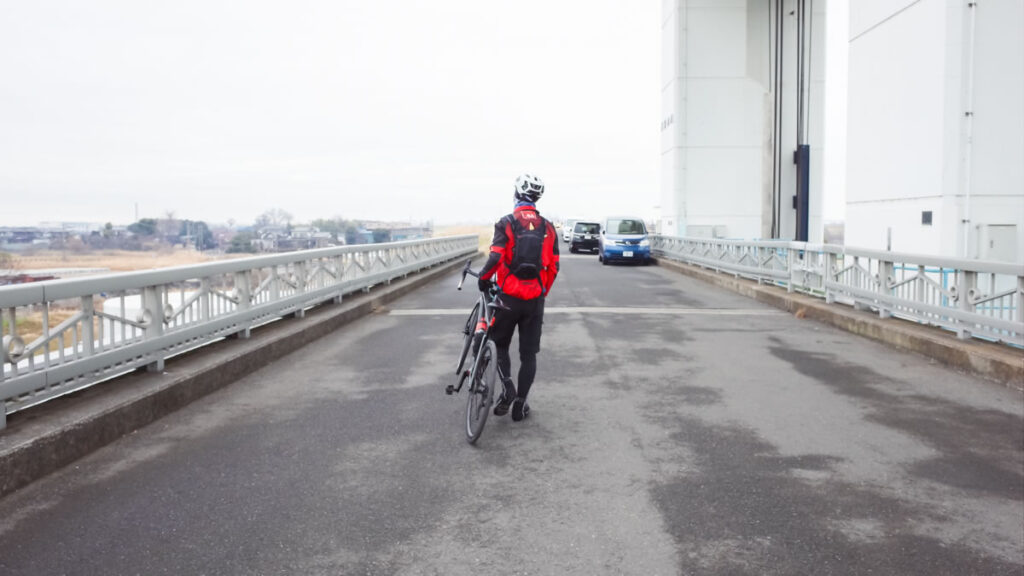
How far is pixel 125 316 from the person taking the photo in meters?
6.99

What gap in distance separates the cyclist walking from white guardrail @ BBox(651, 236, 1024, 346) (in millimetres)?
5097

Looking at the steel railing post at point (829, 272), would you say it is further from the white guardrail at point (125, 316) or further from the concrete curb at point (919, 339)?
the white guardrail at point (125, 316)

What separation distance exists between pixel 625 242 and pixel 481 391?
1030 inches

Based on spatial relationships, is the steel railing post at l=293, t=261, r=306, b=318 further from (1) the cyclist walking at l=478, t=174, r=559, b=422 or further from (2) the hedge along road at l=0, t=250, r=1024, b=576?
(1) the cyclist walking at l=478, t=174, r=559, b=422

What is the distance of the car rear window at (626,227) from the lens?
108 ft

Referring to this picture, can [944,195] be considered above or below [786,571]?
above

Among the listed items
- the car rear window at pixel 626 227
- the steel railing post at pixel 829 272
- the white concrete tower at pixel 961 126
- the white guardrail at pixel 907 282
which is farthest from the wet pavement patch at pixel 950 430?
the car rear window at pixel 626 227

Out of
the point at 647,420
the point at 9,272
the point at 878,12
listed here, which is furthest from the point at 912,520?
the point at 878,12

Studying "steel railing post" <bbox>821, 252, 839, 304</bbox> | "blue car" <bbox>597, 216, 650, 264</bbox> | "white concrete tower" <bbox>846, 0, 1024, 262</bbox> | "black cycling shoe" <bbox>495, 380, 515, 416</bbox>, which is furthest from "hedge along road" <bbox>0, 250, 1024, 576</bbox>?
"blue car" <bbox>597, 216, 650, 264</bbox>

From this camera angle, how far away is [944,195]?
13.6 metres

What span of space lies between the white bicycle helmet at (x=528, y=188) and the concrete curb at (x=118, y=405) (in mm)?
3399

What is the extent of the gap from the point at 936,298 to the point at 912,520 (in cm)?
686

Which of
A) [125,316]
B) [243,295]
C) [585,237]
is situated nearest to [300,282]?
[243,295]

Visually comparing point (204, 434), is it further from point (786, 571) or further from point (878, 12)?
point (878, 12)
